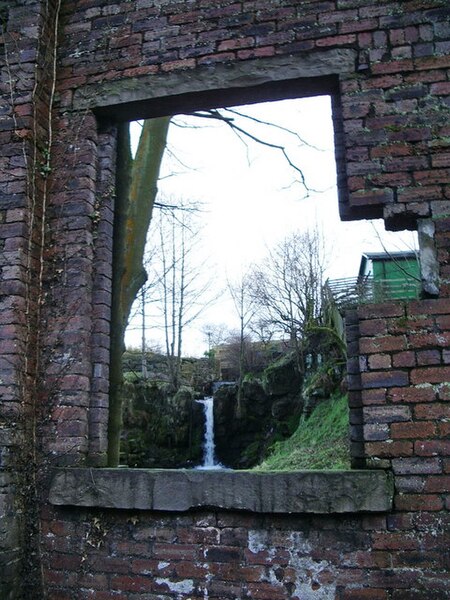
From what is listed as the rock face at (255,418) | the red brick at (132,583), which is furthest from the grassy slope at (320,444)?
the red brick at (132,583)

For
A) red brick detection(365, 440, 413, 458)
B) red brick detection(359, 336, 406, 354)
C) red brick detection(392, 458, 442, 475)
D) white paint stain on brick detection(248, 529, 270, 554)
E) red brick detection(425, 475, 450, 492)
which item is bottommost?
A: white paint stain on brick detection(248, 529, 270, 554)

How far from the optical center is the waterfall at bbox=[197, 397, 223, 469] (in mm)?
18891

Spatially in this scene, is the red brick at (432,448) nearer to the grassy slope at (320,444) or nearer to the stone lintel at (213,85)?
the stone lintel at (213,85)

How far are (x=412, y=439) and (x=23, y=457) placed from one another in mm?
2378

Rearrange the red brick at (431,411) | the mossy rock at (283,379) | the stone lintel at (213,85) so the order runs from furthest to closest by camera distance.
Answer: the mossy rock at (283,379)
the stone lintel at (213,85)
the red brick at (431,411)

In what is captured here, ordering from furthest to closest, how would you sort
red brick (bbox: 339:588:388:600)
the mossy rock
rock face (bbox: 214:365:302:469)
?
the mossy rock → rock face (bbox: 214:365:302:469) → red brick (bbox: 339:588:388:600)

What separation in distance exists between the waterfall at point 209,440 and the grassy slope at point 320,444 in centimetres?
420

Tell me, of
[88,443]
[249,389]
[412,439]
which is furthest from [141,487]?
[249,389]

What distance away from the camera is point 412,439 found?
3.12 meters

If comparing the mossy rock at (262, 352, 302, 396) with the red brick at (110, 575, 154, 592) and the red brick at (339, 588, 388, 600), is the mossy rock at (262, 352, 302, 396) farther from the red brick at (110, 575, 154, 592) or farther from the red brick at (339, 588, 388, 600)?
the red brick at (339, 588, 388, 600)

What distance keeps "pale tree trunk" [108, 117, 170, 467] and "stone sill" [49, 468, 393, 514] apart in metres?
0.78

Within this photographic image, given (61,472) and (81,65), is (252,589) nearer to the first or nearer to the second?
(61,472)

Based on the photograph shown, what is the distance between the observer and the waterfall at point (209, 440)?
744 inches

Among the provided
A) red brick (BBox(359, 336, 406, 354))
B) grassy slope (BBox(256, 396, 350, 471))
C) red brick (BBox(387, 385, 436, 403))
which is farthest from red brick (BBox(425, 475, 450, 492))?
grassy slope (BBox(256, 396, 350, 471))
